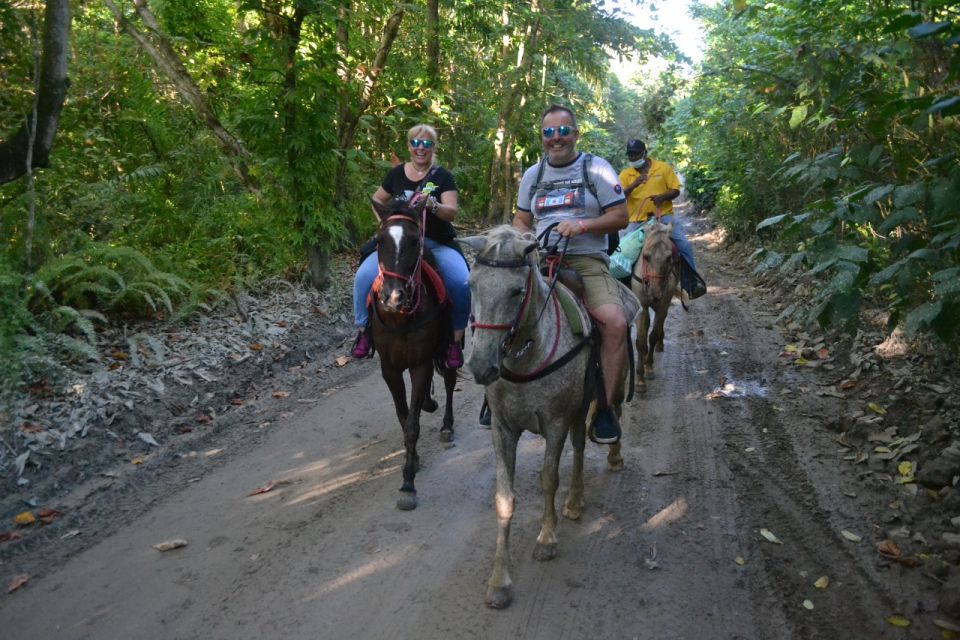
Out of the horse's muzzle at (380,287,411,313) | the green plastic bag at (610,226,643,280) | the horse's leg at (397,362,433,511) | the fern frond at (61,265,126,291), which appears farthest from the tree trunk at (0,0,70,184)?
the green plastic bag at (610,226,643,280)

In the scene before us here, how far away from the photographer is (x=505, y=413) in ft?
14.0

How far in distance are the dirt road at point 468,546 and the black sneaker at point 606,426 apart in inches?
28.3

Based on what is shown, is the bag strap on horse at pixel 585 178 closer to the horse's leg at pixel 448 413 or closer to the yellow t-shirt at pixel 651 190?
the horse's leg at pixel 448 413

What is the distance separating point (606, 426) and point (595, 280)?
1.15 m

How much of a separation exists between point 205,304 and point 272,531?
5.10 m

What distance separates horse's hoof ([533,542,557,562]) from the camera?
14.7 feet

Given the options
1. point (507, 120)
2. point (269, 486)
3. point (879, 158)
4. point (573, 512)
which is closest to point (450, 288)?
point (573, 512)

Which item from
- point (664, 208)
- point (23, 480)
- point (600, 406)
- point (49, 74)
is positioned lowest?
point (23, 480)

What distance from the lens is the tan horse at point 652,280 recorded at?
329 inches

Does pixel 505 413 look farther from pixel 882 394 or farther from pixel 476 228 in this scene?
pixel 476 228

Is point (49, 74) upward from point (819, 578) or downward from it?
upward

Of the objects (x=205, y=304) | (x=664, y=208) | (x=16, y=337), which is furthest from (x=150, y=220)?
(x=664, y=208)

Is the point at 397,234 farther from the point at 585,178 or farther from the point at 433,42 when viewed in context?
the point at 433,42

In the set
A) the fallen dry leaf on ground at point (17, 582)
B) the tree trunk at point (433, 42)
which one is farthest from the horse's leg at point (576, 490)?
the tree trunk at point (433, 42)
